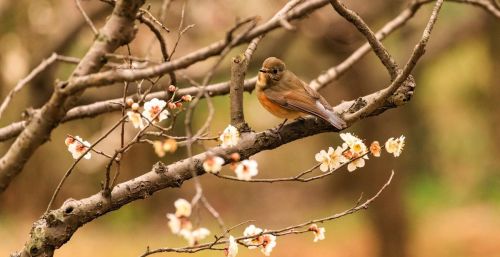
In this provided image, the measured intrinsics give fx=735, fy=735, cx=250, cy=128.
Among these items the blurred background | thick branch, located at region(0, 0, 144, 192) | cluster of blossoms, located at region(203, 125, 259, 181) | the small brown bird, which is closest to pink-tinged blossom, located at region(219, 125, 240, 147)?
cluster of blossoms, located at region(203, 125, 259, 181)

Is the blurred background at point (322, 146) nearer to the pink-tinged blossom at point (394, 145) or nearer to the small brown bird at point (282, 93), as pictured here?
the small brown bird at point (282, 93)

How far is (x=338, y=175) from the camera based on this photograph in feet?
39.0

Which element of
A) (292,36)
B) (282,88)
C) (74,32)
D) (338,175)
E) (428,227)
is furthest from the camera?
(338,175)

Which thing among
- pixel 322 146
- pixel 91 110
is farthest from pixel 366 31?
pixel 322 146

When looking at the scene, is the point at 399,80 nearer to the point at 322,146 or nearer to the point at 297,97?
the point at 297,97

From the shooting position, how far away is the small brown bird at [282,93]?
3.75 metres

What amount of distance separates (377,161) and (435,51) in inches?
61.9

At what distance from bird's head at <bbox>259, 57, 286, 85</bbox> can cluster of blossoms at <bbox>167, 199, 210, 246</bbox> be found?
6.87ft

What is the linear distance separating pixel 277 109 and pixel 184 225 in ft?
6.83

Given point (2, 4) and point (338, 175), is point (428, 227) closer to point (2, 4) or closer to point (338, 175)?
point (338, 175)

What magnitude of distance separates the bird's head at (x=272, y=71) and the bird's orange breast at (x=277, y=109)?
79mm

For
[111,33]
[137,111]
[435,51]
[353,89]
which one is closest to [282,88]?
[137,111]

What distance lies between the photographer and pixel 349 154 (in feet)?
9.23

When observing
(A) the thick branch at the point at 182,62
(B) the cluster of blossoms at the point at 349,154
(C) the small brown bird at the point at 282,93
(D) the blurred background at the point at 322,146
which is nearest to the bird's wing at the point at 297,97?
(C) the small brown bird at the point at 282,93
